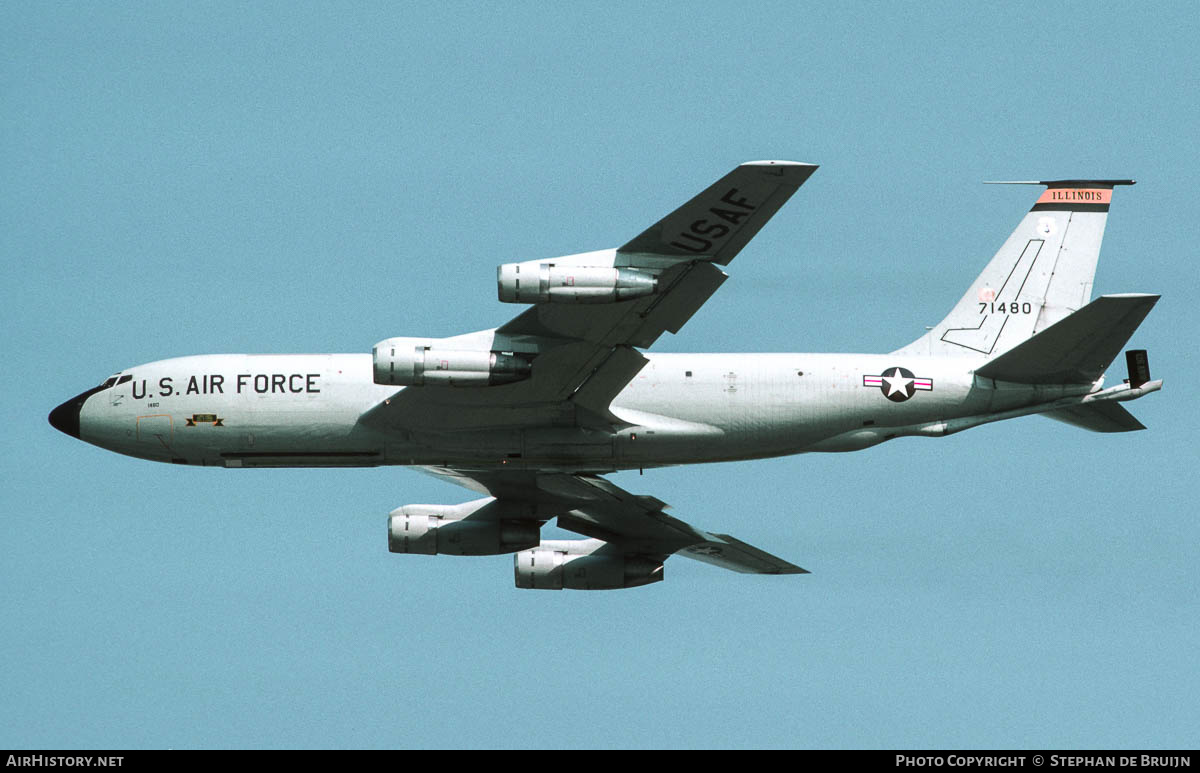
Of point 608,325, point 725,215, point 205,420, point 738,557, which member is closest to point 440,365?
point 608,325

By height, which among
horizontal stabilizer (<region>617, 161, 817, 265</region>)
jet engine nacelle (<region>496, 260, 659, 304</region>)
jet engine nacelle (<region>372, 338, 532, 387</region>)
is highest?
horizontal stabilizer (<region>617, 161, 817, 265</region>)

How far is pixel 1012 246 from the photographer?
50062mm

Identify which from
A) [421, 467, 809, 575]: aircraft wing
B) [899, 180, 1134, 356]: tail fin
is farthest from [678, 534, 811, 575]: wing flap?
[899, 180, 1134, 356]: tail fin

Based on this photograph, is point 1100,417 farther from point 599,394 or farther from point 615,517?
point 615,517

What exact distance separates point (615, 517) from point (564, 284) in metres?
14.4

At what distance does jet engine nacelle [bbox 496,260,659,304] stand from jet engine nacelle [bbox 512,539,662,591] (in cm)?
1595

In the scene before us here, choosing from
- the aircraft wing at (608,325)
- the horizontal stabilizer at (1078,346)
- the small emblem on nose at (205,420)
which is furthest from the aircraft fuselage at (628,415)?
the horizontal stabilizer at (1078,346)

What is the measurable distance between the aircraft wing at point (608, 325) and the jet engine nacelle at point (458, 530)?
18.1 ft

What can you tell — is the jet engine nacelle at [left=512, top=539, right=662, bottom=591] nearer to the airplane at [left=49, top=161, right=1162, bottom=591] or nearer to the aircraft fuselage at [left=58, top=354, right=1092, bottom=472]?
the airplane at [left=49, top=161, right=1162, bottom=591]

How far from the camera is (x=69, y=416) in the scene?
154 feet

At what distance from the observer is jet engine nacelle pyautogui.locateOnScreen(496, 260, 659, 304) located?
3888 centimetres

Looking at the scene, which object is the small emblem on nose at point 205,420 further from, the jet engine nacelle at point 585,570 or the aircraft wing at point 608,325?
the jet engine nacelle at point 585,570
